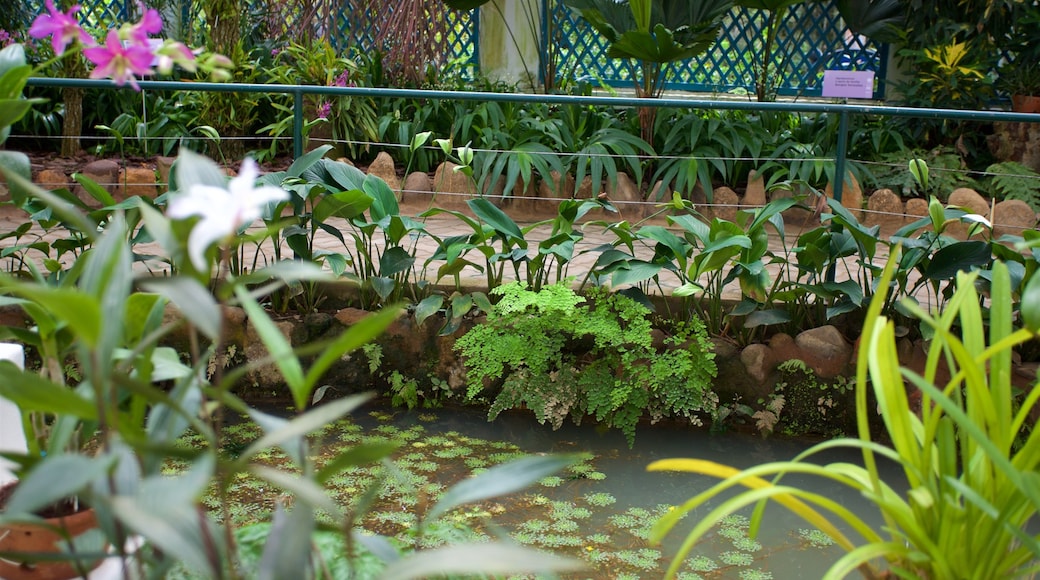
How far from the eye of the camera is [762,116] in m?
6.13

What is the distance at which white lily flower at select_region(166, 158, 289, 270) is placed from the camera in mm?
930

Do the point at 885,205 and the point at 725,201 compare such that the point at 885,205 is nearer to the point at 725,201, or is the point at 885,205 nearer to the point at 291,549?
the point at 725,201

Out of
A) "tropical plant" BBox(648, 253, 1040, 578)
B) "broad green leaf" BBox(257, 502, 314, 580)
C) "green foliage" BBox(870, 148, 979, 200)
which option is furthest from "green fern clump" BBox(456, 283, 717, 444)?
"green foliage" BBox(870, 148, 979, 200)

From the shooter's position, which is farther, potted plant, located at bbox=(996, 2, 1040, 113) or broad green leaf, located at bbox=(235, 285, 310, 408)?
potted plant, located at bbox=(996, 2, 1040, 113)

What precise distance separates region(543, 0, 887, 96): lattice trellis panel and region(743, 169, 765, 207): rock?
1659mm

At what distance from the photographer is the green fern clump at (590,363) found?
3309mm

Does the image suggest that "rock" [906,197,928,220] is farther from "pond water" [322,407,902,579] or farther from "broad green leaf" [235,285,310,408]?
"broad green leaf" [235,285,310,408]

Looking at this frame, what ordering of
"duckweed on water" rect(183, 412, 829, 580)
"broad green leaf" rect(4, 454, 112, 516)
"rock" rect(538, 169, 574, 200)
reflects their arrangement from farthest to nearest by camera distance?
"rock" rect(538, 169, 574, 200), "duckweed on water" rect(183, 412, 829, 580), "broad green leaf" rect(4, 454, 112, 516)

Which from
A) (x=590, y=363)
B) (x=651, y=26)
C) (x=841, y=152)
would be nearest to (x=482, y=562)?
(x=590, y=363)

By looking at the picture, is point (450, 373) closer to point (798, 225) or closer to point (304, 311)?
point (304, 311)

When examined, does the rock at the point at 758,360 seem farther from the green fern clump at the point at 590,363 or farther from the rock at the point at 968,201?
the rock at the point at 968,201

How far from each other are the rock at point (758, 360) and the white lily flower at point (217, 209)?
8.92ft

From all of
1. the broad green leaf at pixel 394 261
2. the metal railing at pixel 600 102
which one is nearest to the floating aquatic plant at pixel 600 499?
the broad green leaf at pixel 394 261

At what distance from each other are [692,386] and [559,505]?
68cm
